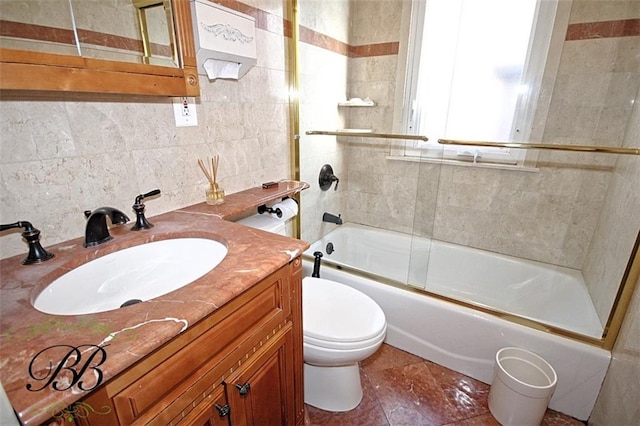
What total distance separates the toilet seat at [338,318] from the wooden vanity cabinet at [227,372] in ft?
0.56

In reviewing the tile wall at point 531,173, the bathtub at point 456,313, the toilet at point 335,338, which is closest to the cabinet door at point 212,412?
the toilet at point 335,338

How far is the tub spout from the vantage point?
7.83 ft

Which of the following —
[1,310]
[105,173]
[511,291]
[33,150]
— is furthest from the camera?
[511,291]

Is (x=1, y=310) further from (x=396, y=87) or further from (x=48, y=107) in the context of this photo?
(x=396, y=87)

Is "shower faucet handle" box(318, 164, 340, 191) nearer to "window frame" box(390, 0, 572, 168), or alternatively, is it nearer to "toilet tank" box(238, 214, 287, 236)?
"window frame" box(390, 0, 572, 168)

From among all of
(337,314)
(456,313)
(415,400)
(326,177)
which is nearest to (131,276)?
(337,314)

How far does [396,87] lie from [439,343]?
1.75 m

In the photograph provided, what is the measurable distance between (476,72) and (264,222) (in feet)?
5.53

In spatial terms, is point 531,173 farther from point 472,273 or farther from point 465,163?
point 472,273

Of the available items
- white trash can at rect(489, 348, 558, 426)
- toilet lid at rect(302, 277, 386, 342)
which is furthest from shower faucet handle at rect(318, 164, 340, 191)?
white trash can at rect(489, 348, 558, 426)

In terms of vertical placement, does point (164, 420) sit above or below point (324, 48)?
below

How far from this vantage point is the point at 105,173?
3.34ft

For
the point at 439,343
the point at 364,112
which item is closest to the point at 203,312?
the point at 439,343

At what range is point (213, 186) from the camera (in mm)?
1341
